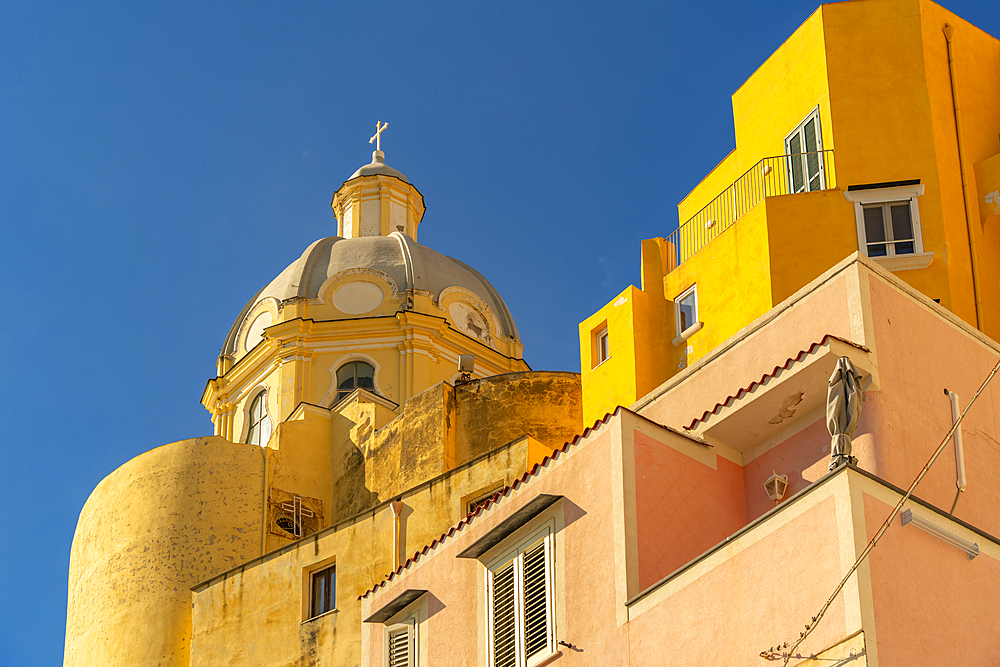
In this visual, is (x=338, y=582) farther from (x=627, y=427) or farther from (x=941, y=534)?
(x=941, y=534)

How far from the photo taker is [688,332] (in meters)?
25.1

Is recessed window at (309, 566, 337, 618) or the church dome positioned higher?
the church dome

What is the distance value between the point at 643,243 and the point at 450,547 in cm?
904

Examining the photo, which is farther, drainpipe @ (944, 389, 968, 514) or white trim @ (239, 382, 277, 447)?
white trim @ (239, 382, 277, 447)

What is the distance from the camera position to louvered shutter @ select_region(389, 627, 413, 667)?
1989 cm

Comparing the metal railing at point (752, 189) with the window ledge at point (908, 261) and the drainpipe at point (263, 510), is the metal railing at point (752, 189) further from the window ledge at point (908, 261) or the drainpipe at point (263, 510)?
the drainpipe at point (263, 510)

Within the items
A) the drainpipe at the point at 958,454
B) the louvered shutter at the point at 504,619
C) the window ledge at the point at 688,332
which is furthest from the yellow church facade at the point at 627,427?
the drainpipe at the point at 958,454

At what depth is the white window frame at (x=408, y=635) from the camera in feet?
64.9

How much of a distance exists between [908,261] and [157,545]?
1691 cm

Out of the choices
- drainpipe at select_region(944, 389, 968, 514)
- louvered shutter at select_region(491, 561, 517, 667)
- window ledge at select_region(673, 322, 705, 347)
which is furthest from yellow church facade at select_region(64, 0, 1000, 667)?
drainpipe at select_region(944, 389, 968, 514)

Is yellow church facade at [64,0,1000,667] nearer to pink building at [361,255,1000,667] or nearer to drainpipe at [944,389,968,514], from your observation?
pink building at [361,255,1000,667]

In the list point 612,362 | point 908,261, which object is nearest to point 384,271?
point 612,362

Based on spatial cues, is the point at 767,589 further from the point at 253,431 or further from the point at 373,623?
the point at 253,431

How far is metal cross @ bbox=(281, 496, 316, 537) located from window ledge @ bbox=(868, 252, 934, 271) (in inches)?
599
